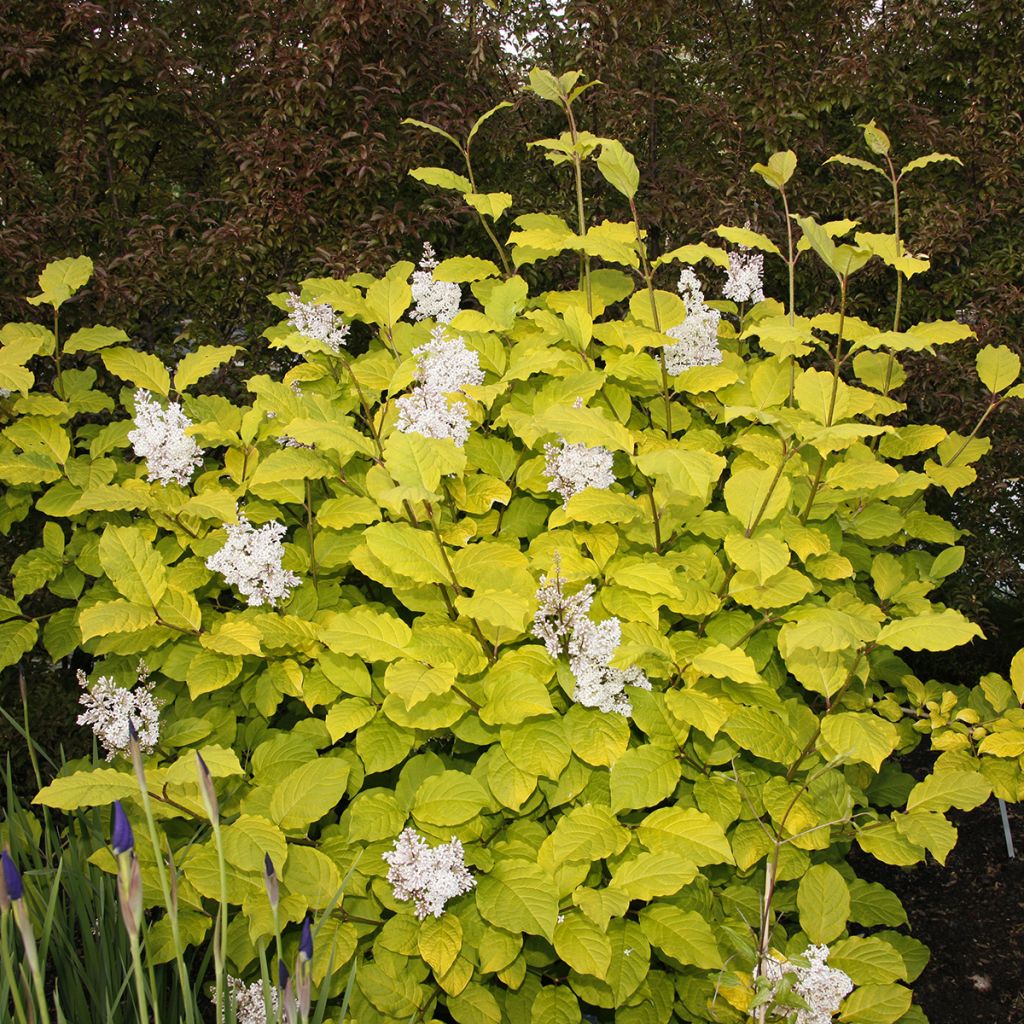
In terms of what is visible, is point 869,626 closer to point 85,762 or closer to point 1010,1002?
point 1010,1002

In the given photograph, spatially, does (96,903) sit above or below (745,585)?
below

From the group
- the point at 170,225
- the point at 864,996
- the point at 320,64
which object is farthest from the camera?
the point at 170,225

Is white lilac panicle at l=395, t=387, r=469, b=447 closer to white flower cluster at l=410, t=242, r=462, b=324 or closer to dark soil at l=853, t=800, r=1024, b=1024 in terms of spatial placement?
white flower cluster at l=410, t=242, r=462, b=324

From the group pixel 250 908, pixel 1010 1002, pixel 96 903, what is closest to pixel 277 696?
pixel 250 908

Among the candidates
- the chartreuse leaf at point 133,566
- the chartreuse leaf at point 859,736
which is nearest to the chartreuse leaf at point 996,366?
the chartreuse leaf at point 859,736

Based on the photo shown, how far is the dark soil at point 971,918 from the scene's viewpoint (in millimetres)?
2539

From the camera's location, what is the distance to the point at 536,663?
6.15 ft

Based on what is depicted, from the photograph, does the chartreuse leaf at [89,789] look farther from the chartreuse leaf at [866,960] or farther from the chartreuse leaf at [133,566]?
the chartreuse leaf at [866,960]

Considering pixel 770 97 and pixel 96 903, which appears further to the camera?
pixel 770 97

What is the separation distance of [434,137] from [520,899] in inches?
89.5

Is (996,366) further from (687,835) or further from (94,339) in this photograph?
(94,339)

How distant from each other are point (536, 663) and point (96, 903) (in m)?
1.11

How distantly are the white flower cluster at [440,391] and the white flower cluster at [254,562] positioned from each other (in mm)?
365

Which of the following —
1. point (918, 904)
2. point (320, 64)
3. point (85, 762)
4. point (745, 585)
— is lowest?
point (918, 904)
